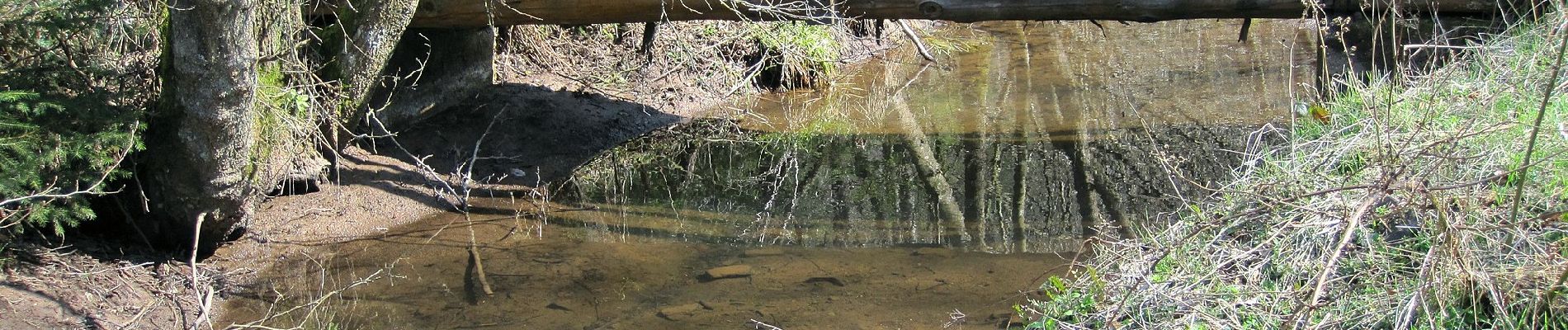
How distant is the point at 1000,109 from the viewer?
26.2ft

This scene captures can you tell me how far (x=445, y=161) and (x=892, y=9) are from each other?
2685mm

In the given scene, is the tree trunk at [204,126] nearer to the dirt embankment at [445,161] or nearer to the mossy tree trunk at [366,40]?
the dirt embankment at [445,161]

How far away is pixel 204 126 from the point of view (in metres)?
4.63

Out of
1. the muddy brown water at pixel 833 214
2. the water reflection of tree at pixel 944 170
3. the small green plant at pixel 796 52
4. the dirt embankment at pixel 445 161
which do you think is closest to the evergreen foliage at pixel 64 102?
the dirt embankment at pixel 445 161

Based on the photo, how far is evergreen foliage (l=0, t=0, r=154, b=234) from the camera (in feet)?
13.9

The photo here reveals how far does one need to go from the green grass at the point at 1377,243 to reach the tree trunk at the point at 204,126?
10.2 feet

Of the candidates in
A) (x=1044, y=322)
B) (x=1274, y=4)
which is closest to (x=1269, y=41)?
(x=1274, y=4)

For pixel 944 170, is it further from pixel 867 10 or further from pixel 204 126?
pixel 204 126

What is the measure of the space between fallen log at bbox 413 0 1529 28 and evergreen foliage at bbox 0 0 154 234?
61.5 inches

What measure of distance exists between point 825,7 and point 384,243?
8.06ft

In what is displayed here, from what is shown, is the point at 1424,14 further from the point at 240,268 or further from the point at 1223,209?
the point at 240,268

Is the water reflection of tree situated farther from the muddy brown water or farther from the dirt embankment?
the dirt embankment

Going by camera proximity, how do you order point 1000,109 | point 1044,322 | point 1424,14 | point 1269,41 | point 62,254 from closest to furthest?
point 1044,322 → point 62,254 → point 1424,14 → point 1000,109 → point 1269,41

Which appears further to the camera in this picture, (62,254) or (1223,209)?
(62,254)
